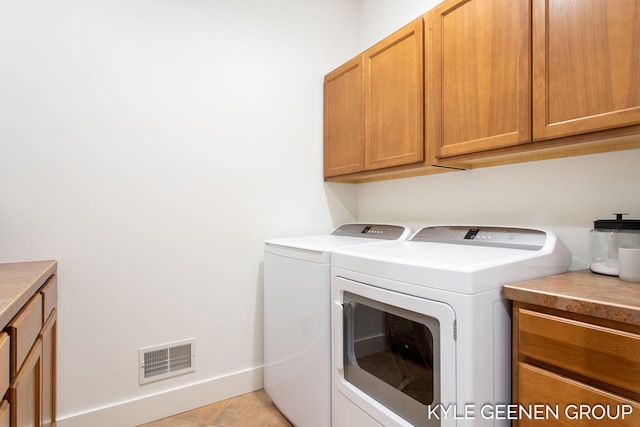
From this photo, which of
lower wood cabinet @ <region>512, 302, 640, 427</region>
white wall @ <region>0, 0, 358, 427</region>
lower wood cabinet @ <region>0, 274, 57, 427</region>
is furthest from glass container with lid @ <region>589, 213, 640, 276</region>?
lower wood cabinet @ <region>0, 274, 57, 427</region>

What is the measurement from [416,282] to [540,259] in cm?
47

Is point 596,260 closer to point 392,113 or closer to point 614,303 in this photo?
point 614,303

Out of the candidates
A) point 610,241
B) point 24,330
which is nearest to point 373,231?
point 610,241

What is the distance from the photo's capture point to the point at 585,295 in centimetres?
87

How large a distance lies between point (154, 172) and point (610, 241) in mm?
2022

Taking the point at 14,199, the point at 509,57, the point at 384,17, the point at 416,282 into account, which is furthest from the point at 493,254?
the point at 14,199

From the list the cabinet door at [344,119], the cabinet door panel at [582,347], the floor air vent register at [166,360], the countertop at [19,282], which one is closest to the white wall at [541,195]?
the cabinet door at [344,119]

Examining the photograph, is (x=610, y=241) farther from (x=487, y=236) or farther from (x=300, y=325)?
(x=300, y=325)

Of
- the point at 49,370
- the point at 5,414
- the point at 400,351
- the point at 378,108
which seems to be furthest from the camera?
the point at 378,108

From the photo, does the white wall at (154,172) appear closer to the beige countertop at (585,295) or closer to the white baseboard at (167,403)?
the white baseboard at (167,403)

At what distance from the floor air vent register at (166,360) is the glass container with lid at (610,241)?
1.93m

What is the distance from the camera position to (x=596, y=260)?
1181 mm

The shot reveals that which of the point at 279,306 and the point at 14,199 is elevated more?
the point at 14,199

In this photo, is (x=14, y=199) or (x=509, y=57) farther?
(x=14, y=199)
